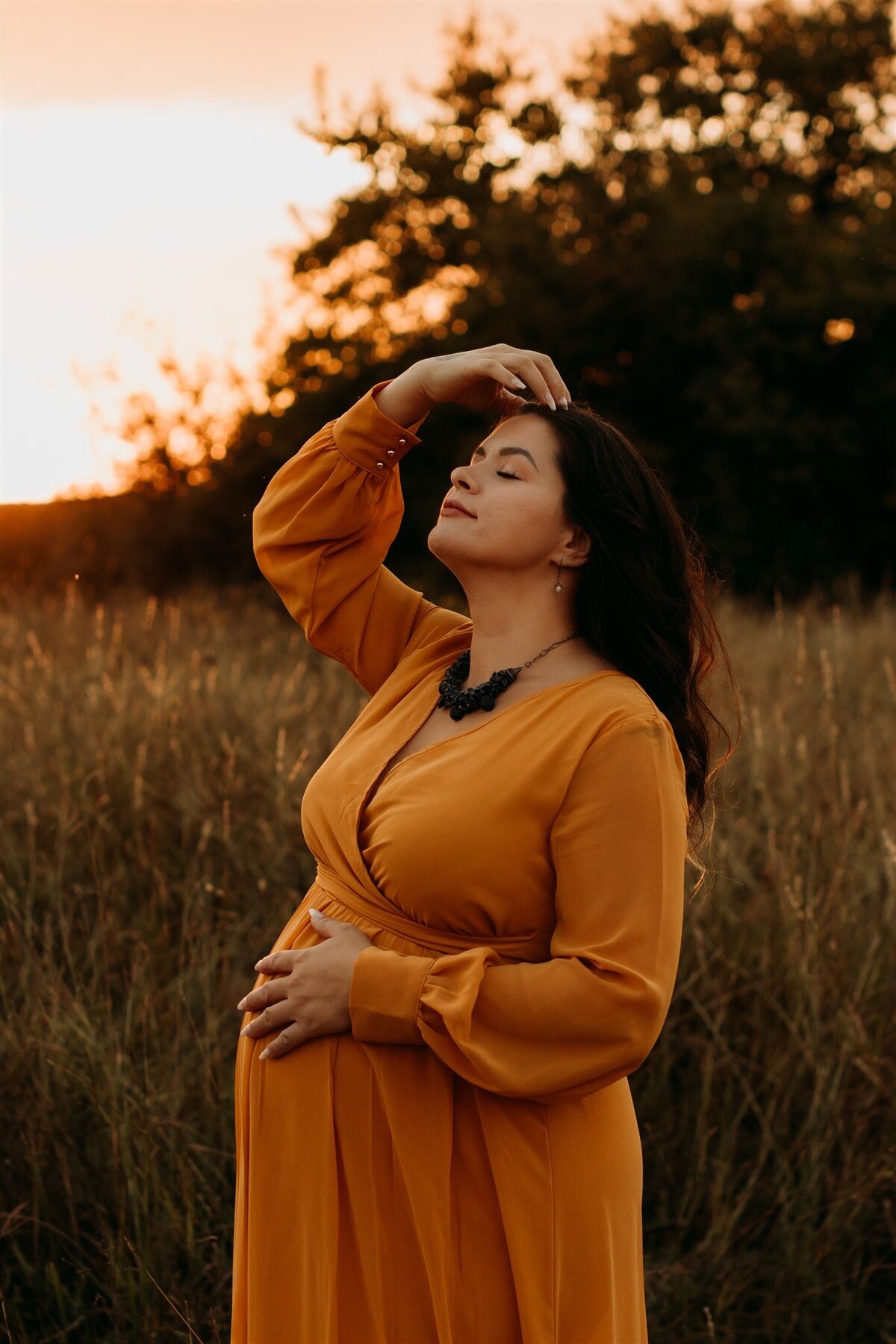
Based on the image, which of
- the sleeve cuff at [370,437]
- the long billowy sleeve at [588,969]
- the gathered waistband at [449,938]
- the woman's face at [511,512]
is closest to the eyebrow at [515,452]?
the woman's face at [511,512]

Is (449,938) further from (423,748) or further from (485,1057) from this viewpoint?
(423,748)

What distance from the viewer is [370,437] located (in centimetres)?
220

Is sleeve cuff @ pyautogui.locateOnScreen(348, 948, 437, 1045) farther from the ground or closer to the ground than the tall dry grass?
farther from the ground

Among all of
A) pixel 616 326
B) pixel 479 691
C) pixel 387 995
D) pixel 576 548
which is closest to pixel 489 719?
pixel 479 691

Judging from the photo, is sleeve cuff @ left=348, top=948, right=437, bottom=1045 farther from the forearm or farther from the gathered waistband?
the forearm

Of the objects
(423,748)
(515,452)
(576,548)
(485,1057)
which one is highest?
(515,452)

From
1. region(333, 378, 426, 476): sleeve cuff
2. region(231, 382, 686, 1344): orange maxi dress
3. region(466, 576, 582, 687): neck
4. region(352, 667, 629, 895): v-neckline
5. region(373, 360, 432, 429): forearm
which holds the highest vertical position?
region(373, 360, 432, 429): forearm

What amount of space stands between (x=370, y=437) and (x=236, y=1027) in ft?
6.17

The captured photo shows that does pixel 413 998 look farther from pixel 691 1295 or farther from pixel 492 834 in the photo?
pixel 691 1295

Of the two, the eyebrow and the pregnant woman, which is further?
the eyebrow

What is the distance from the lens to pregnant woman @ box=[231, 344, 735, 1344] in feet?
5.39

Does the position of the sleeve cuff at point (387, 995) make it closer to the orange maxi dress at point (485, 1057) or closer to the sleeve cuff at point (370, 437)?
the orange maxi dress at point (485, 1057)

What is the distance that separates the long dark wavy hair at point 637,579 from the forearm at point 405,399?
0.21 m

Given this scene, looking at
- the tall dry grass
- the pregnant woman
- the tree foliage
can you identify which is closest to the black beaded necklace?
the pregnant woman
